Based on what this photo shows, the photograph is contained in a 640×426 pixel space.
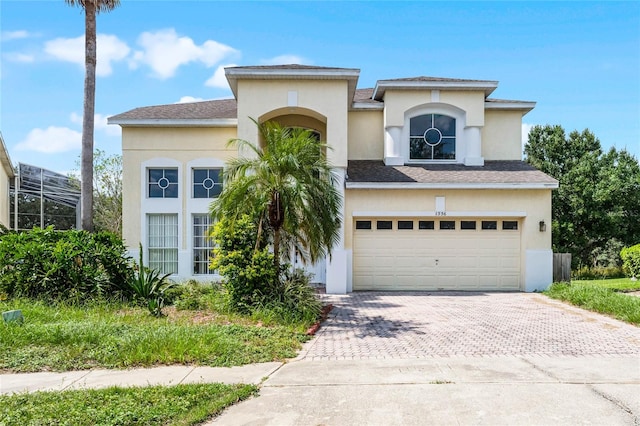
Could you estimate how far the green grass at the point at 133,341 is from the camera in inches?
266

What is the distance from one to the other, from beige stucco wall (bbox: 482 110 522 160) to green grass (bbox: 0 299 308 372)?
12.0 metres

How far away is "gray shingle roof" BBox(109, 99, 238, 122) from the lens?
1575 cm

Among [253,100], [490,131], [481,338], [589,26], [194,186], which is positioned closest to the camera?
[481,338]

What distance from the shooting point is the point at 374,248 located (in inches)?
597

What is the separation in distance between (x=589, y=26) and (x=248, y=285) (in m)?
12.6

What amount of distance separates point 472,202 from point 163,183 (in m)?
10.8

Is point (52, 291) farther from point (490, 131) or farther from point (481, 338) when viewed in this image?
point (490, 131)

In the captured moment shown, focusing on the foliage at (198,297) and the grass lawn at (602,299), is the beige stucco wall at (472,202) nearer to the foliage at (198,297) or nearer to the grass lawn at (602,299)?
the grass lawn at (602,299)

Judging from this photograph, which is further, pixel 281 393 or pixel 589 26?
pixel 589 26

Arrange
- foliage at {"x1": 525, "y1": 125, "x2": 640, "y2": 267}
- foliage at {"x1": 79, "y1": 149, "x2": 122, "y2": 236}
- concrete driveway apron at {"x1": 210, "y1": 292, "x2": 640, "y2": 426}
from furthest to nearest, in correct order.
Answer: foliage at {"x1": 79, "y1": 149, "x2": 122, "y2": 236}
foliage at {"x1": 525, "y1": 125, "x2": 640, "y2": 267}
concrete driveway apron at {"x1": 210, "y1": 292, "x2": 640, "y2": 426}

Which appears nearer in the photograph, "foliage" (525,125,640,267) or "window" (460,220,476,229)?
"window" (460,220,476,229)

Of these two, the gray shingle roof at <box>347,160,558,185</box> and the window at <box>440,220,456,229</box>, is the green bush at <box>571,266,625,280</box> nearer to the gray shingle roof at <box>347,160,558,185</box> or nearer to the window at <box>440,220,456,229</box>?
the gray shingle roof at <box>347,160,558,185</box>

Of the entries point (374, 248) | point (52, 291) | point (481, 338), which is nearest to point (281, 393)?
point (481, 338)

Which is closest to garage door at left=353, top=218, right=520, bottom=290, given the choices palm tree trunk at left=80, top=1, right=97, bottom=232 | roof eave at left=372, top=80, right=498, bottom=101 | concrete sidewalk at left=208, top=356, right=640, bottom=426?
roof eave at left=372, top=80, right=498, bottom=101
